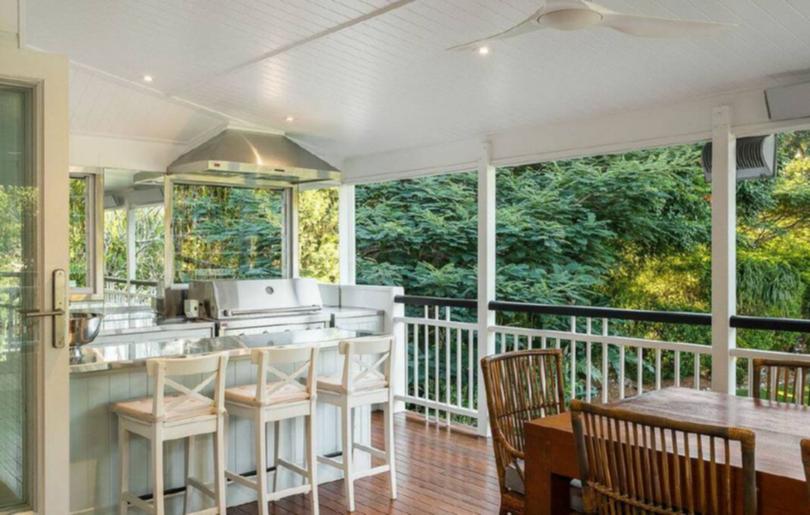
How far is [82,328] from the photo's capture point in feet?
10.7

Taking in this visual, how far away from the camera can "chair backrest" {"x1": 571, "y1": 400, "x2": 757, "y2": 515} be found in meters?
1.67

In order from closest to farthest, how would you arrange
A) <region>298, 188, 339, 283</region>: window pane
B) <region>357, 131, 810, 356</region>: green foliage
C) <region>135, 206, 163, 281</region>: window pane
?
<region>135, 206, 163, 281</region>: window pane
<region>298, 188, 339, 283</region>: window pane
<region>357, 131, 810, 356</region>: green foliage

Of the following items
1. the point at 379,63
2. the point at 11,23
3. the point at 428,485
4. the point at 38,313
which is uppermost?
the point at 379,63

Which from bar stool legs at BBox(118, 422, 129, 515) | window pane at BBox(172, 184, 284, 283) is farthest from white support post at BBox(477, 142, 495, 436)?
bar stool legs at BBox(118, 422, 129, 515)

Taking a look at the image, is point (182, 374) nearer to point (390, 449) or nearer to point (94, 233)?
point (390, 449)

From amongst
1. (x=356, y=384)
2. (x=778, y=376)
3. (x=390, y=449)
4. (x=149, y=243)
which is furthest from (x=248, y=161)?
(x=778, y=376)

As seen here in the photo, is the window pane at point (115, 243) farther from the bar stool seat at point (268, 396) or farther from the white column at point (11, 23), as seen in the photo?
the white column at point (11, 23)

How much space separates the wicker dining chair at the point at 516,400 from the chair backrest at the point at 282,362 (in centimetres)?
108

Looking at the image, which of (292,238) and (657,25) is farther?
(292,238)

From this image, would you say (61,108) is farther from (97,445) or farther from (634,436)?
(634,436)

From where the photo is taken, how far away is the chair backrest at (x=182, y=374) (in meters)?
2.91

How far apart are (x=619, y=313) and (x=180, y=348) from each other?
269 centimetres

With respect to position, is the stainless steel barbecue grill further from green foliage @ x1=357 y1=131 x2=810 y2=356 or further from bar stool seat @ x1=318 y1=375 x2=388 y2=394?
green foliage @ x1=357 y1=131 x2=810 y2=356

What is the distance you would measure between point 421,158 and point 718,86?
8.35ft
